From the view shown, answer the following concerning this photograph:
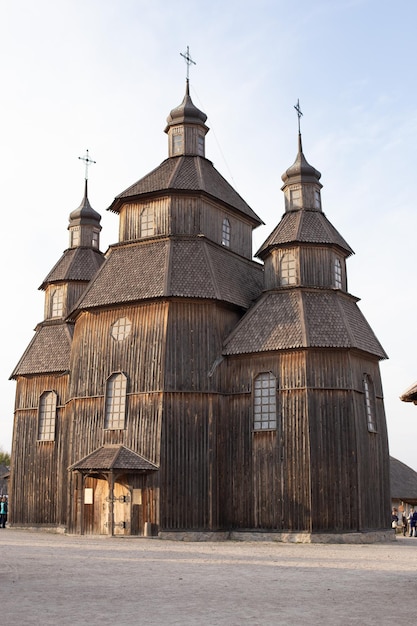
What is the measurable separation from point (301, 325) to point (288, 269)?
128 inches

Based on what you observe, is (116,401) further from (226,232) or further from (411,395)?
(411,395)

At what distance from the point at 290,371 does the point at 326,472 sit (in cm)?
382

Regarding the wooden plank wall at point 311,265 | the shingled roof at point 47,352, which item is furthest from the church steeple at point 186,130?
the shingled roof at point 47,352

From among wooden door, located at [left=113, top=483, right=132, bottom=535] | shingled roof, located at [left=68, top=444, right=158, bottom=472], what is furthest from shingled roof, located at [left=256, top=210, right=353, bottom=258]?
wooden door, located at [left=113, top=483, right=132, bottom=535]

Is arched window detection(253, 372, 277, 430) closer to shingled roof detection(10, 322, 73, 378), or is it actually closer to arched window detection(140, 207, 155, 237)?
arched window detection(140, 207, 155, 237)

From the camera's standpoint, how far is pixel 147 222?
Answer: 31219mm

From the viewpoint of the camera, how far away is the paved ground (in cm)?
970

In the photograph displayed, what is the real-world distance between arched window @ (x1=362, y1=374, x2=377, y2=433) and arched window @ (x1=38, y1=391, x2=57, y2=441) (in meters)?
14.6

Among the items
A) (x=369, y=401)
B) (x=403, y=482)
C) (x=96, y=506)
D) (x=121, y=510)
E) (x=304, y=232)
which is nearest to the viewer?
(x=121, y=510)

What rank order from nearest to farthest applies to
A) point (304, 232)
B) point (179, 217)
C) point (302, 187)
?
point (304, 232)
point (179, 217)
point (302, 187)

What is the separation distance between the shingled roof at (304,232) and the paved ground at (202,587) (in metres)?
13.3

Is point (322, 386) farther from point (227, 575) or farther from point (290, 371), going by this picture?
point (227, 575)

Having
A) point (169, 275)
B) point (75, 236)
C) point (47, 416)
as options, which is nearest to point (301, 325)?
point (169, 275)

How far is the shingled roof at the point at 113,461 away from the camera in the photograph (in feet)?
87.1
